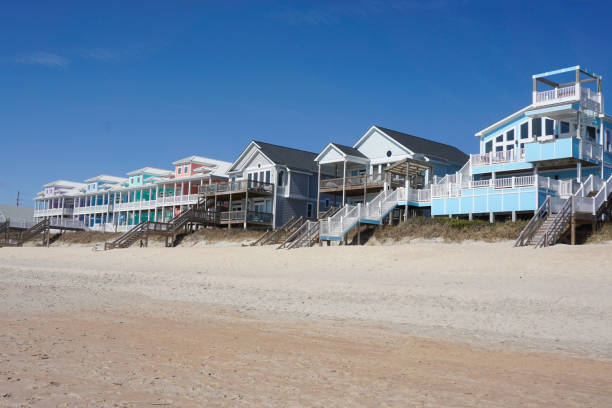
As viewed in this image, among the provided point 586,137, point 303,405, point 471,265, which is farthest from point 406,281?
point 586,137

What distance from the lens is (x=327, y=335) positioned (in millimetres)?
9734

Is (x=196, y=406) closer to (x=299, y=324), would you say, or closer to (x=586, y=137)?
(x=299, y=324)

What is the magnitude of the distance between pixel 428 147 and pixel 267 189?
12.9 metres

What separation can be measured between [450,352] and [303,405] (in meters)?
3.80

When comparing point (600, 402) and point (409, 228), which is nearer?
point (600, 402)

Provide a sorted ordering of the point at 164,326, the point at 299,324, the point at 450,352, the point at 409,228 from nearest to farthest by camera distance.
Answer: the point at 450,352 → the point at 164,326 → the point at 299,324 → the point at 409,228

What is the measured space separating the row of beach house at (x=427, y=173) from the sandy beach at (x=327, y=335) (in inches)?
355

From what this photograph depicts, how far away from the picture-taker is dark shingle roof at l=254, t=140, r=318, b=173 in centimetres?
4581

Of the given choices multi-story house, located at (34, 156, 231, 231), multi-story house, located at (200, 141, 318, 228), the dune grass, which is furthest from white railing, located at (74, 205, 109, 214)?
the dune grass

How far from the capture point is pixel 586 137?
102 feet

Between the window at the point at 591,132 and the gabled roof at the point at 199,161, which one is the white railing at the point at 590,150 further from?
the gabled roof at the point at 199,161

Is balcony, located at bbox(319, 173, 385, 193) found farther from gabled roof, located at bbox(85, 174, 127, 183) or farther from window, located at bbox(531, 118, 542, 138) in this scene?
gabled roof, located at bbox(85, 174, 127, 183)

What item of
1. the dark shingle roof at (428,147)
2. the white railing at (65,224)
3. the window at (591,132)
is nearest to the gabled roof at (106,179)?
the white railing at (65,224)

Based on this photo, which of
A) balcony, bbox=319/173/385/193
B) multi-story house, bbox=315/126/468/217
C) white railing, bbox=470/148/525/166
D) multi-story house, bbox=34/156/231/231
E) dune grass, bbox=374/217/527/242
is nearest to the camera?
dune grass, bbox=374/217/527/242
